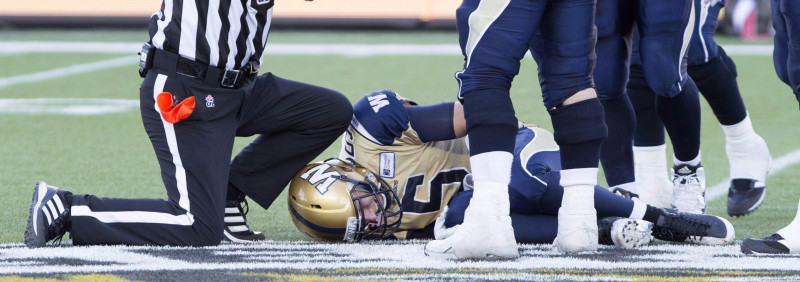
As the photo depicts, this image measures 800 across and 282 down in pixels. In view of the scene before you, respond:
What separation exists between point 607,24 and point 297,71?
5.14 metres

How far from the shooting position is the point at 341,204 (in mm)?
2984

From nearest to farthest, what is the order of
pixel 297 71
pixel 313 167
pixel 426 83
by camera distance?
pixel 313 167 < pixel 426 83 < pixel 297 71

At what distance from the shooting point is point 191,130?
9.70 ft

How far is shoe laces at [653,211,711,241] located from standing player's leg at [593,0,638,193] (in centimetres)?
34

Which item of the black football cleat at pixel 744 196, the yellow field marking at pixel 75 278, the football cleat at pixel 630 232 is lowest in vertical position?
the yellow field marking at pixel 75 278

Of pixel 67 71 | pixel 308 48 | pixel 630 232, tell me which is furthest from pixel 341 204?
pixel 308 48

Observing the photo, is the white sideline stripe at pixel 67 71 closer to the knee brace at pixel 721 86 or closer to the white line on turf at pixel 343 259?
the white line on turf at pixel 343 259

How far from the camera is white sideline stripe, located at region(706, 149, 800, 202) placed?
12.9 feet

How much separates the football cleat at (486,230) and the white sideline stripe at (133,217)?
2.29 feet

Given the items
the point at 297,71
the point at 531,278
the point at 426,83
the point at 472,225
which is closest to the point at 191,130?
the point at 472,225

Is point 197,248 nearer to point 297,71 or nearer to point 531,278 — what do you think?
point 531,278

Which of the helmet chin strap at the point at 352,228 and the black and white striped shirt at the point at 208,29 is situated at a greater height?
the black and white striped shirt at the point at 208,29

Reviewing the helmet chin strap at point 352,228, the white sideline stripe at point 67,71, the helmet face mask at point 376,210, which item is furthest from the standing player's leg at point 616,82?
the white sideline stripe at point 67,71

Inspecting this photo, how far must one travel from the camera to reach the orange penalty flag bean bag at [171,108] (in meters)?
2.91
